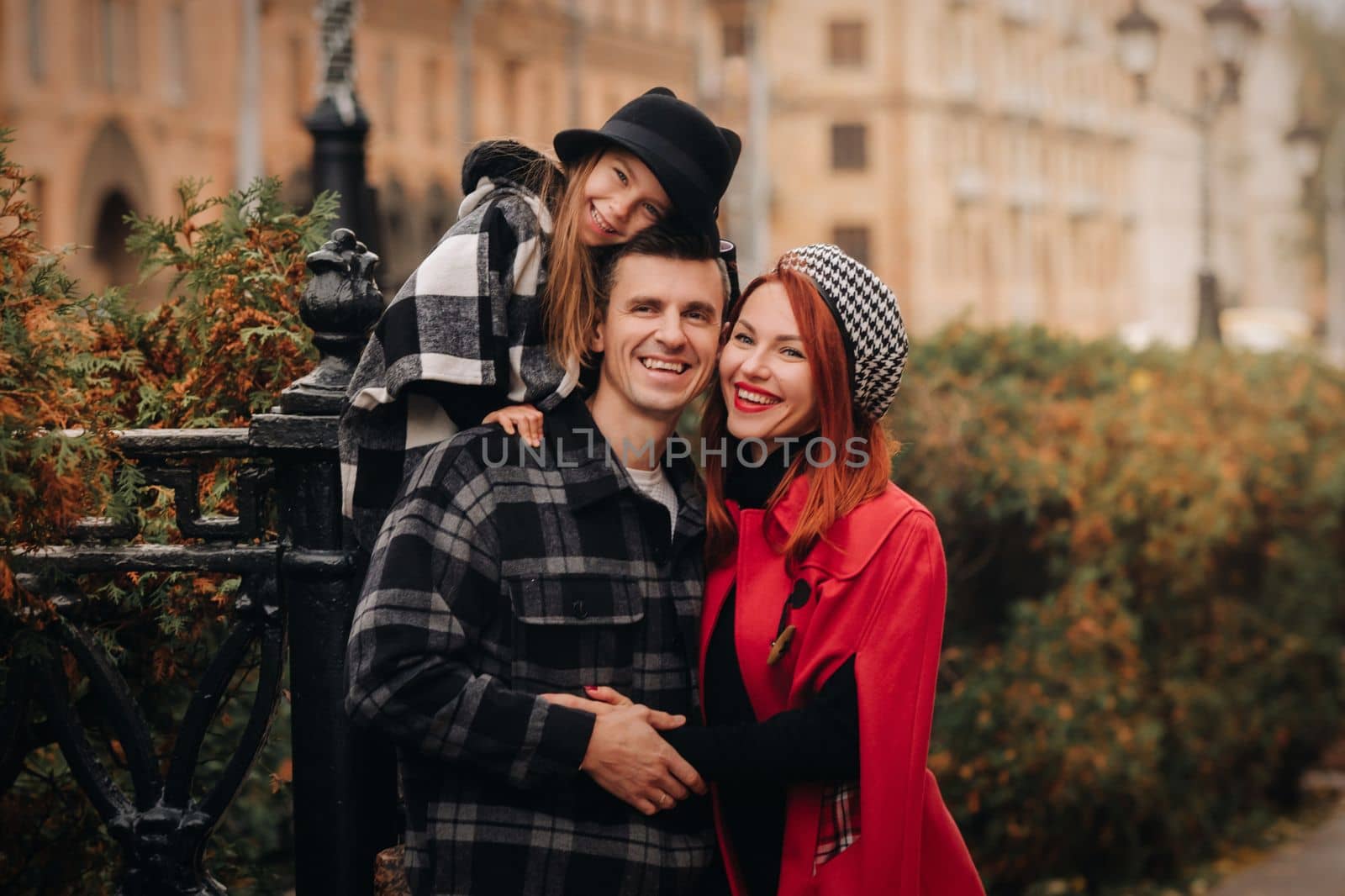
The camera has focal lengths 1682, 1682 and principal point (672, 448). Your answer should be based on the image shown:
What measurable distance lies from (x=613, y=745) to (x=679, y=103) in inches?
47.5

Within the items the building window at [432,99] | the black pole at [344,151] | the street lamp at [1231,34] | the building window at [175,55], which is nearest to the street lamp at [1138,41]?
the street lamp at [1231,34]

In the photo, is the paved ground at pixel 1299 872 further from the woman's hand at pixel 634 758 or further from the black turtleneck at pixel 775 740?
the woman's hand at pixel 634 758

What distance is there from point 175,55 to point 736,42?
20483mm

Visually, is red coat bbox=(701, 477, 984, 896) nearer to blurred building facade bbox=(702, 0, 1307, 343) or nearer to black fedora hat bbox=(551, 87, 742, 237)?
black fedora hat bbox=(551, 87, 742, 237)

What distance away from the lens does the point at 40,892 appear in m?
3.83

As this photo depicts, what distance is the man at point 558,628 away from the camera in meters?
2.92

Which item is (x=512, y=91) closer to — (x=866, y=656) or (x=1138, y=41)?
(x=1138, y=41)

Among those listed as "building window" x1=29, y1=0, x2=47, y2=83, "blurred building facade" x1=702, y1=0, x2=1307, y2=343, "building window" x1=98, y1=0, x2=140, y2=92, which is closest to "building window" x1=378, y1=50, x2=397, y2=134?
"building window" x1=98, y1=0, x2=140, y2=92

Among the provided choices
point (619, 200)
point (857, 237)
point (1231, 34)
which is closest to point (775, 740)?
point (619, 200)

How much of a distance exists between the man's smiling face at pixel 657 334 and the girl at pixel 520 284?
0.20 ft

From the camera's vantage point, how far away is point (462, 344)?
3.07 m

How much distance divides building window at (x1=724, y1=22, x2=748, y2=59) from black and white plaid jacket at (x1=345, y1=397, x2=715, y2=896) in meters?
41.2

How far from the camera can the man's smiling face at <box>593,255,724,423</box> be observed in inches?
124

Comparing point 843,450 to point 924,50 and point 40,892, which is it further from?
point 924,50
